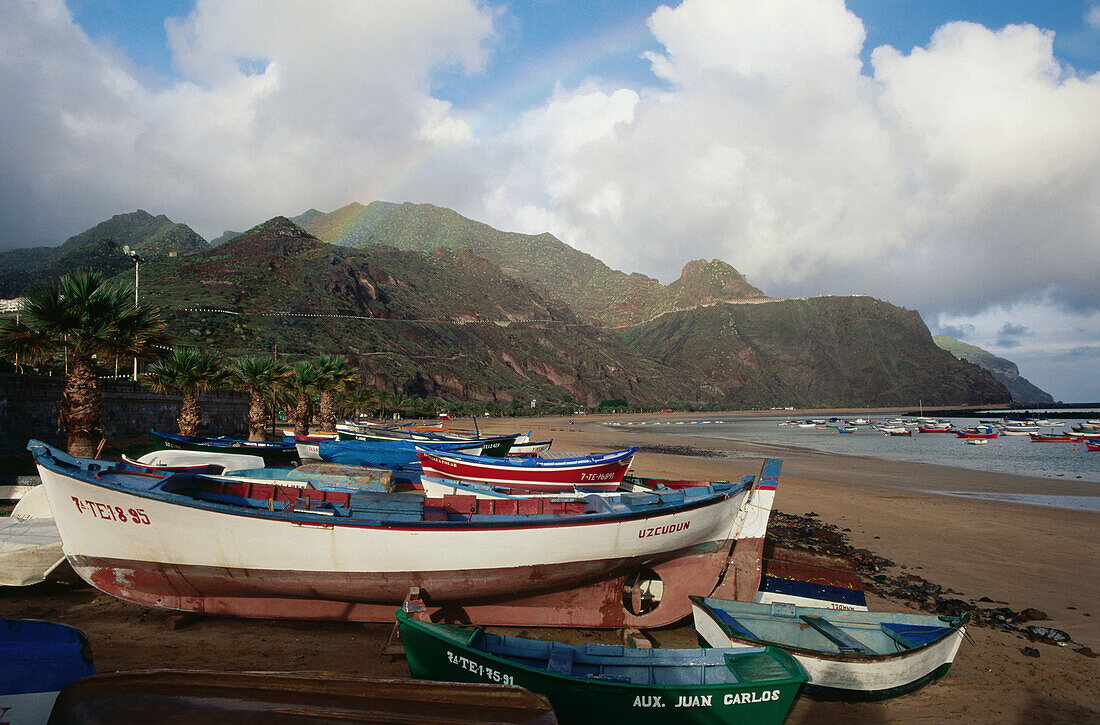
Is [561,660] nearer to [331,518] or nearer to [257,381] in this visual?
[331,518]

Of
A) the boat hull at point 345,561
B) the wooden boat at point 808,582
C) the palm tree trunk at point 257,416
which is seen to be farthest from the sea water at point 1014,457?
the palm tree trunk at point 257,416

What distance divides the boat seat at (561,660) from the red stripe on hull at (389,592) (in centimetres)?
296

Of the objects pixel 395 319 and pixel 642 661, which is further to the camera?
pixel 395 319

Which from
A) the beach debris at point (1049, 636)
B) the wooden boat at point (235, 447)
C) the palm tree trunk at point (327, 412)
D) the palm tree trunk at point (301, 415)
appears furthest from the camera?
the palm tree trunk at point (327, 412)

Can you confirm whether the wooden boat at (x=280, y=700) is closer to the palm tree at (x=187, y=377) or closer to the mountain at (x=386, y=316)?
the palm tree at (x=187, y=377)

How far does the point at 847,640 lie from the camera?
7.37m

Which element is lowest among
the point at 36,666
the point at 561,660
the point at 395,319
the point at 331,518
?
the point at 561,660

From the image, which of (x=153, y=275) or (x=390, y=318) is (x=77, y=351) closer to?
(x=153, y=275)

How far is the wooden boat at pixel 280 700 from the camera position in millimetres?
2324

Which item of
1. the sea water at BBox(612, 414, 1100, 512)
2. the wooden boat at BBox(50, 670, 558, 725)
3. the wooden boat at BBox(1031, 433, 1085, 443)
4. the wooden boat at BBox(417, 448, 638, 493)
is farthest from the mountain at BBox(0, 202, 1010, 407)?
the wooden boat at BBox(1031, 433, 1085, 443)

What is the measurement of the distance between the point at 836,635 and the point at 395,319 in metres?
130

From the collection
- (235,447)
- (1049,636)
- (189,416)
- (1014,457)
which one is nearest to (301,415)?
(189,416)

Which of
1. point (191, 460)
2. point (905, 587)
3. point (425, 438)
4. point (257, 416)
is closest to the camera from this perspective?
point (905, 587)

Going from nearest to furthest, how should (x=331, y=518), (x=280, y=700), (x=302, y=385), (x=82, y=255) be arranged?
(x=280, y=700) → (x=331, y=518) → (x=302, y=385) → (x=82, y=255)
